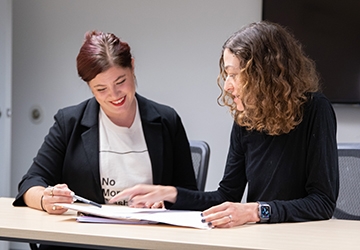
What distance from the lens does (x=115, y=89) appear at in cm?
199

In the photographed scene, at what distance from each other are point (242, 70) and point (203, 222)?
1.54ft

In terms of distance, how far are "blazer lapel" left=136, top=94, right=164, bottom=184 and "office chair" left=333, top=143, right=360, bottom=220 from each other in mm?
659

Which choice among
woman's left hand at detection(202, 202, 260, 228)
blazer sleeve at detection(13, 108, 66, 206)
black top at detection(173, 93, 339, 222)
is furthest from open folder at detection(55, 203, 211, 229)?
blazer sleeve at detection(13, 108, 66, 206)

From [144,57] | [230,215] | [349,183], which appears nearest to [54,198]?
[230,215]

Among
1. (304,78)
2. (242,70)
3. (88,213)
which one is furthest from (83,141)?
(304,78)

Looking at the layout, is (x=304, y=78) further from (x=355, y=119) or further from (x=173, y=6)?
(x=173, y=6)

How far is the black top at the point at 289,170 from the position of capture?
5.40 ft

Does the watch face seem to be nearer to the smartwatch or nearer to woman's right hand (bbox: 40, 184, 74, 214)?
the smartwatch

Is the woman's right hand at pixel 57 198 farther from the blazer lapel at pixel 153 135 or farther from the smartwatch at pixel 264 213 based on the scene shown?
the smartwatch at pixel 264 213

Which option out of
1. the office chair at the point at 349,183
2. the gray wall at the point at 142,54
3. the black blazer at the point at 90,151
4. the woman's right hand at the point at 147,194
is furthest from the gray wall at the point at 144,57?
the woman's right hand at the point at 147,194

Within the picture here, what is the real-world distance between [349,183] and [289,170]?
48 cm

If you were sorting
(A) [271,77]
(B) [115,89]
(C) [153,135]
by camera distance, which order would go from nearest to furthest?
(A) [271,77], (B) [115,89], (C) [153,135]

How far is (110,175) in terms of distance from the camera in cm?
204

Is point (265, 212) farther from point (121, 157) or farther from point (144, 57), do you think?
point (144, 57)
